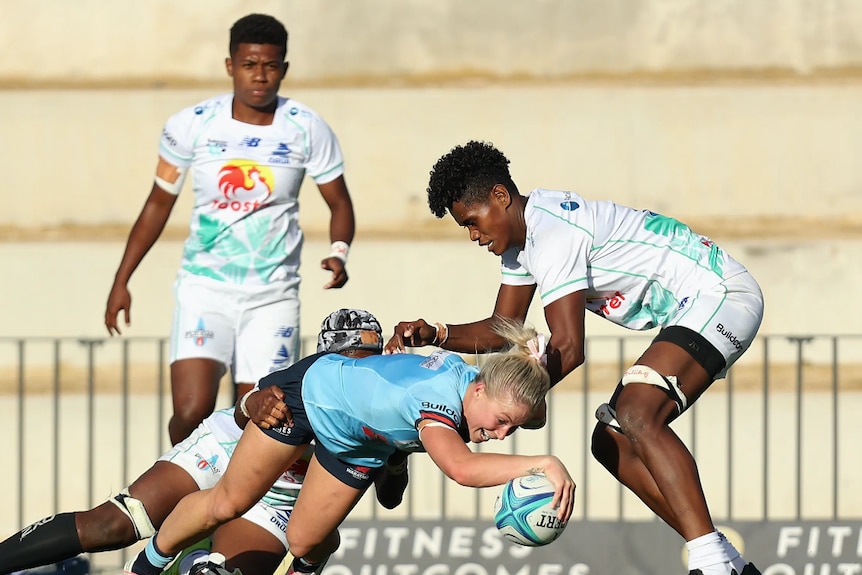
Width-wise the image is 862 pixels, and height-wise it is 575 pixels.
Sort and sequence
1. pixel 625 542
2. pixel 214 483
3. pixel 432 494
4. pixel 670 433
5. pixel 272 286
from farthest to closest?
1. pixel 432 494
2. pixel 625 542
3. pixel 272 286
4. pixel 214 483
5. pixel 670 433

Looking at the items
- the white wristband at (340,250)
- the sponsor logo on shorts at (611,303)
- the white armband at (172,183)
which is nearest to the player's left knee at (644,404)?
the sponsor logo on shorts at (611,303)

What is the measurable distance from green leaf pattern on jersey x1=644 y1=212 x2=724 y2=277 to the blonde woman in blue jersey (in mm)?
776

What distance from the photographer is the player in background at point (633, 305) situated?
5.64 metres

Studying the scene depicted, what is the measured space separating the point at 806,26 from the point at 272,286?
240 inches

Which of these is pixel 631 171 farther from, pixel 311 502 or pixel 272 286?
pixel 311 502

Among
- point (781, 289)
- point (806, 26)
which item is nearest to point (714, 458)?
point (781, 289)

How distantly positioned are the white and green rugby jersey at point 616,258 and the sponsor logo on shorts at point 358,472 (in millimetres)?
999

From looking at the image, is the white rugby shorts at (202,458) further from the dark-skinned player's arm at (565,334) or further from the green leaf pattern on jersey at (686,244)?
the green leaf pattern on jersey at (686,244)

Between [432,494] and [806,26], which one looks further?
[806,26]

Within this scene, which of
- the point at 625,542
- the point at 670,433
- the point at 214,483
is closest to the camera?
the point at 670,433

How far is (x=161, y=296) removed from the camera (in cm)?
1133

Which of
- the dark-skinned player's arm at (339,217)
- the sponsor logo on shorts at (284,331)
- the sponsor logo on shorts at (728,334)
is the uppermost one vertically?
the dark-skinned player's arm at (339,217)

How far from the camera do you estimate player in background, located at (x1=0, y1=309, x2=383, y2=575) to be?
6.02 m

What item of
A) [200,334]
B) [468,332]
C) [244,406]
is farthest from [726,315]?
[200,334]
